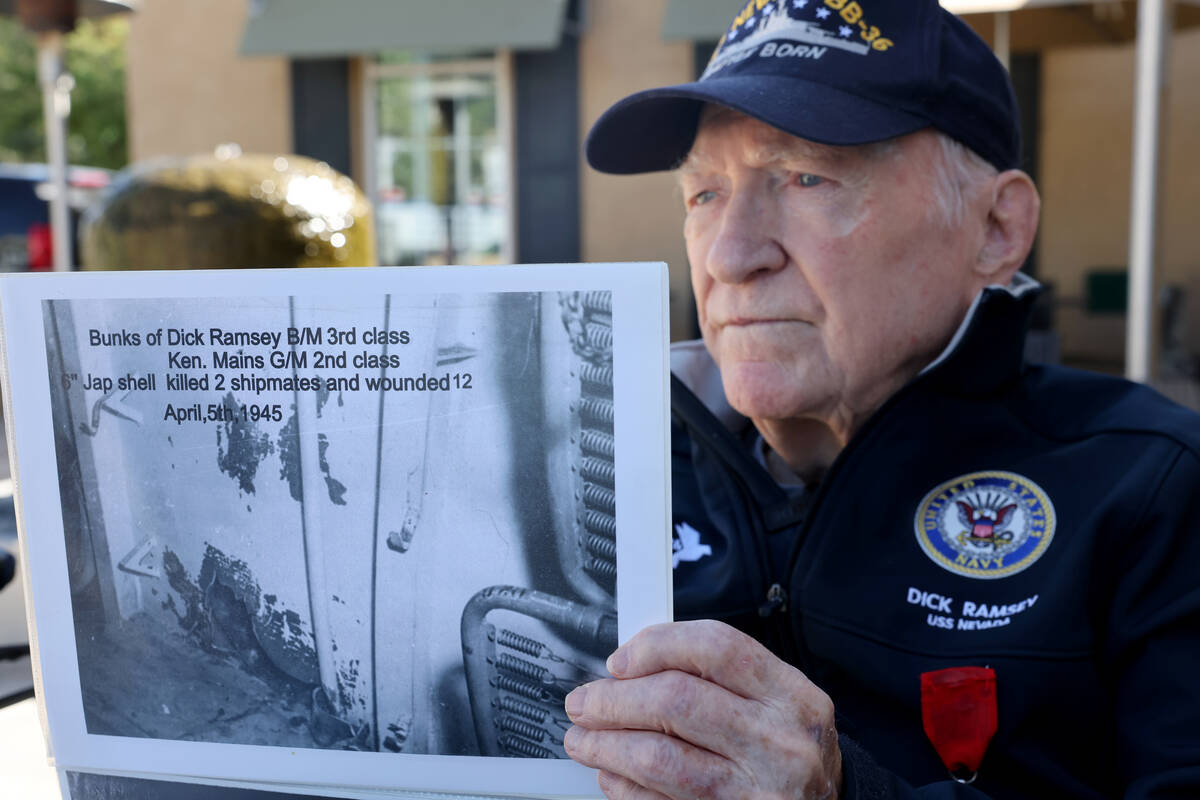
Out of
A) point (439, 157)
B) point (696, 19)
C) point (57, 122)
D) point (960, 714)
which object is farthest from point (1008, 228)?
point (439, 157)

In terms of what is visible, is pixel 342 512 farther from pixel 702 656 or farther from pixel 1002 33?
pixel 1002 33

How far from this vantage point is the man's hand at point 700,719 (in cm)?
85

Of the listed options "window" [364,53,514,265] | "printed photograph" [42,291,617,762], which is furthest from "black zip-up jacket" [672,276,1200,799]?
"window" [364,53,514,265]

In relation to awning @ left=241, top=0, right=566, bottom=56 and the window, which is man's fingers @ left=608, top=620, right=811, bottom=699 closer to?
awning @ left=241, top=0, right=566, bottom=56

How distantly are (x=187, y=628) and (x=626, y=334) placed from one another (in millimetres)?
439

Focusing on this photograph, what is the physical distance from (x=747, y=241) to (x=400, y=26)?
8.27 metres

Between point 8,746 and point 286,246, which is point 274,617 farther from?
point 286,246

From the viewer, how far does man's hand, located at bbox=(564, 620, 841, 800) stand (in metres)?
0.85

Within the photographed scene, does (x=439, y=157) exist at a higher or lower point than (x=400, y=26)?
lower

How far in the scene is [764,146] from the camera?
132 centimetres

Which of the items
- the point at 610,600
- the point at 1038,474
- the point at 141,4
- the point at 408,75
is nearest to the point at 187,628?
the point at 610,600

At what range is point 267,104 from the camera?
10.2 meters

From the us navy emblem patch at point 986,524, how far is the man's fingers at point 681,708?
1.42 ft

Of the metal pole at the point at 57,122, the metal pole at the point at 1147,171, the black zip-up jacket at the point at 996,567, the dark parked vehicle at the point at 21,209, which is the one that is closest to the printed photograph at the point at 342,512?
the black zip-up jacket at the point at 996,567
